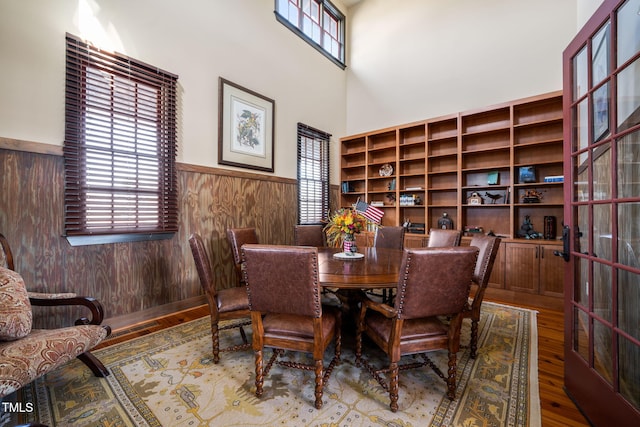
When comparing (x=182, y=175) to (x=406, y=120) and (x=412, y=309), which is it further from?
(x=406, y=120)

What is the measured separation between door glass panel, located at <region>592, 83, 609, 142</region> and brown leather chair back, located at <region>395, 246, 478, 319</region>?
3.10 feet

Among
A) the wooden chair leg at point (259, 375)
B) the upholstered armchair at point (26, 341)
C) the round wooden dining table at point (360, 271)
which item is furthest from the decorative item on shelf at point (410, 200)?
the upholstered armchair at point (26, 341)

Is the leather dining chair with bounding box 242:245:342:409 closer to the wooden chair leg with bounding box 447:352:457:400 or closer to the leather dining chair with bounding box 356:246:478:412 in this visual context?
the leather dining chair with bounding box 356:246:478:412

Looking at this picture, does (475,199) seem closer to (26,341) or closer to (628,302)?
(628,302)

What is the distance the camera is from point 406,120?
4.88 m

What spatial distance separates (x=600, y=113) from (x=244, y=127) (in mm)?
3468

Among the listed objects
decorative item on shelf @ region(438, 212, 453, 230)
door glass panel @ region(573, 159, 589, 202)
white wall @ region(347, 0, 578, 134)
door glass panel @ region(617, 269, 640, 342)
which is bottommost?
door glass panel @ region(617, 269, 640, 342)

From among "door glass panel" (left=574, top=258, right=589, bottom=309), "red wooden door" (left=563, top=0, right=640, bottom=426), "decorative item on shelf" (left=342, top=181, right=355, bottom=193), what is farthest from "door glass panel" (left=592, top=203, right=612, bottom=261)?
"decorative item on shelf" (left=342, top=181, right=355, bottom=193)

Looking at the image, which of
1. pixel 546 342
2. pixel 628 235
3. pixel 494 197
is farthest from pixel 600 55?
pixel 494 197

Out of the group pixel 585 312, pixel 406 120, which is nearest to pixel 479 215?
pixel 406 120

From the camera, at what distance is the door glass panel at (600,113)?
1.42 metres

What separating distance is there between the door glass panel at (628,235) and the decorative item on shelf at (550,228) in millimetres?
2637

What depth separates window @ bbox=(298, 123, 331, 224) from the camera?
4.67m

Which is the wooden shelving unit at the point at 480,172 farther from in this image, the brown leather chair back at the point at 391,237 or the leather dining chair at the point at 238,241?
the leather dining chair at the point at 238,241
